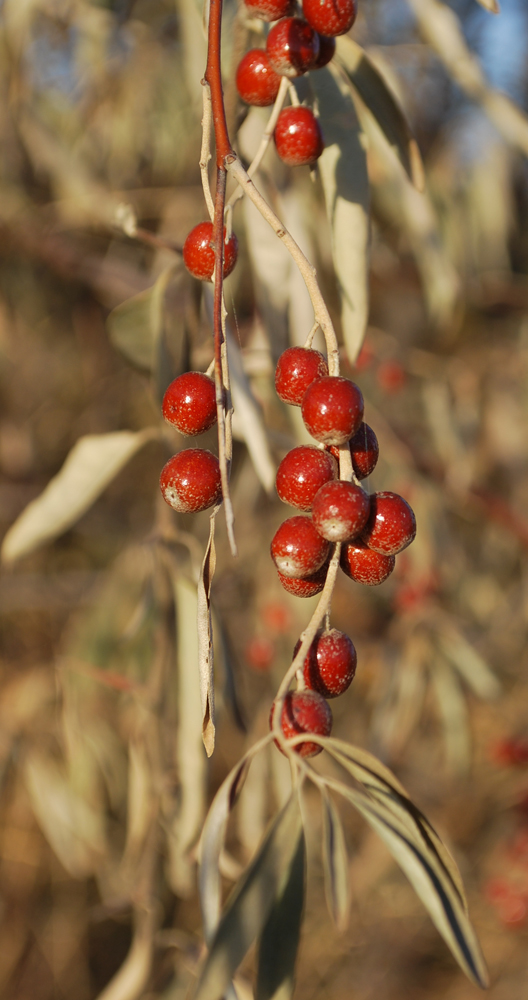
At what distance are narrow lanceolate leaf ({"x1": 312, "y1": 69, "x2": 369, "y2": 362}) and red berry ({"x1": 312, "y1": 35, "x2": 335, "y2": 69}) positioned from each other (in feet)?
0.36

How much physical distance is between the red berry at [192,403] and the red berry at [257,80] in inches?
10.0

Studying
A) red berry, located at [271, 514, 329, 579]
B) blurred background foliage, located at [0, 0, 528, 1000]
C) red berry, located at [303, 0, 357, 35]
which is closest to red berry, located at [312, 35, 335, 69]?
red berry, located at [303, 0, 357, 35]

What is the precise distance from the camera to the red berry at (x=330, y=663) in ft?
1.46

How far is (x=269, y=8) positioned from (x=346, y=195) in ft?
0.58

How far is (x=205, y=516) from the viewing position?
1.96 m

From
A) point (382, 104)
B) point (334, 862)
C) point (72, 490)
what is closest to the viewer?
point (334, 862)

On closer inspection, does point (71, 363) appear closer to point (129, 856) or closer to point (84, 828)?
point (84, 828)

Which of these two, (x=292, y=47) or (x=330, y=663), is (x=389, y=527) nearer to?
(x=330, y=663)

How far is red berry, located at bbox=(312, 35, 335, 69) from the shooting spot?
1.71 feet

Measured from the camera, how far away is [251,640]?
2000mm

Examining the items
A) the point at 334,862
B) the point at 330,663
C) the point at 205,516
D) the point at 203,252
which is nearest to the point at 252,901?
the point at 334,862

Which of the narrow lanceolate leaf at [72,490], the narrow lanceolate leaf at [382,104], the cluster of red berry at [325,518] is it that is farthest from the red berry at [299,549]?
the narrow lanceolate leaf at [72,490]

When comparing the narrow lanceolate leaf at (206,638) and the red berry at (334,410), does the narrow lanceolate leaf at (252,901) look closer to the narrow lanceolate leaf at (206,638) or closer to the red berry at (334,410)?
the narrow lanceolate leaf at (206,638)

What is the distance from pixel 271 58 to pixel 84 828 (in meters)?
1.37
